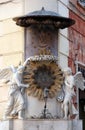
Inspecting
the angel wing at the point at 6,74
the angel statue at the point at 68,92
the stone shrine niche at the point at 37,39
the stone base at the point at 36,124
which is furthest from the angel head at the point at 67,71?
the angel wing at the point at 6,74

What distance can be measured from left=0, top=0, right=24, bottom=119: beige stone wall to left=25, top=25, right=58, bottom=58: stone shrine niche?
0.53 feet

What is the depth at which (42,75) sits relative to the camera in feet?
40.0

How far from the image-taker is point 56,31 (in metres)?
12.5

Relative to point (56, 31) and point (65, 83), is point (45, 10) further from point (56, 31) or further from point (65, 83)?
point (65, 83)

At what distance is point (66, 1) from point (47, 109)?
3.02 m

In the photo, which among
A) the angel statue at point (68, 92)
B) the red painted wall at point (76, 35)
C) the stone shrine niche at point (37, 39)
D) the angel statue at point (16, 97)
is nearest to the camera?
the angel statue at point (16, 97)

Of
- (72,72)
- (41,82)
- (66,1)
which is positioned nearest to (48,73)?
(41,82)

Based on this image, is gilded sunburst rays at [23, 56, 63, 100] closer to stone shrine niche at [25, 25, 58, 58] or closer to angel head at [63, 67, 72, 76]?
angel head at [63, 67, 72, 76]

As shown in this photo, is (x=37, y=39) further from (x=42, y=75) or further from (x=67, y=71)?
(x=67, y=71)

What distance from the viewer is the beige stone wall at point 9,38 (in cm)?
1234

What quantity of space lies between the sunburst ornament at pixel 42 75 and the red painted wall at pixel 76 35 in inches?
39.3

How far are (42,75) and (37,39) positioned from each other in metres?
0.90

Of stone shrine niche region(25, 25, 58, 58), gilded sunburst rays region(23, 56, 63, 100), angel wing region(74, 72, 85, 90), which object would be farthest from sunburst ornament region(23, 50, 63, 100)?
angel wing region(74, 72, 85, 90)

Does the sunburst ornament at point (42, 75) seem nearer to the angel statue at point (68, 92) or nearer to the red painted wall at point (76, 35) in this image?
the angel statue at point (68, 92)
